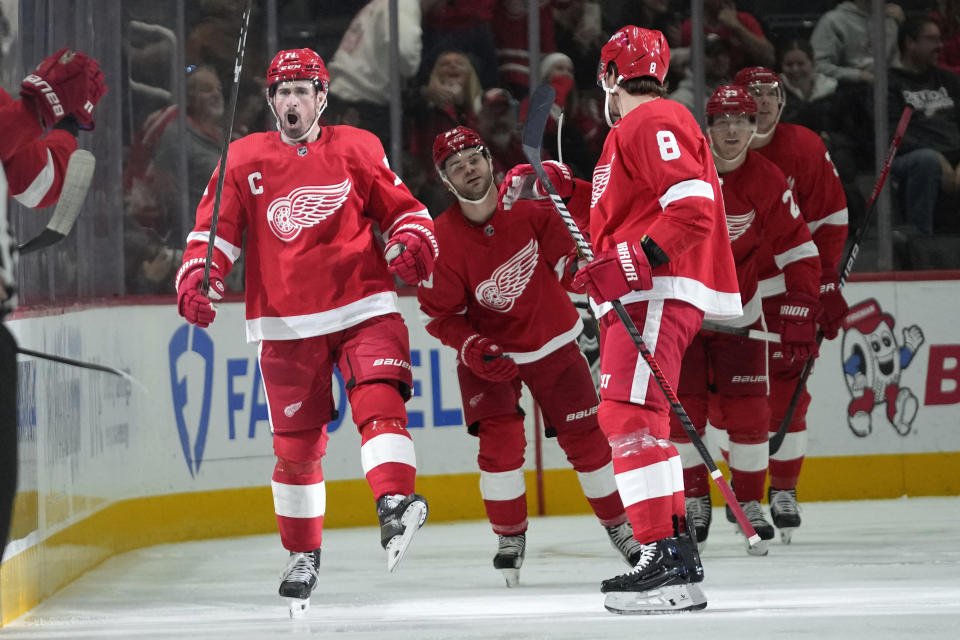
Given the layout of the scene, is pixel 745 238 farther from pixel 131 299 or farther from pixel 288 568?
pixel 131 299

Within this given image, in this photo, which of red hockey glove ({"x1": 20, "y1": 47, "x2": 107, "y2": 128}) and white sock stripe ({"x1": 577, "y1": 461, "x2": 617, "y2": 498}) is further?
white sock stripe ({"x1": 577, "y1": 461, "x2": 617, "y2": 498})

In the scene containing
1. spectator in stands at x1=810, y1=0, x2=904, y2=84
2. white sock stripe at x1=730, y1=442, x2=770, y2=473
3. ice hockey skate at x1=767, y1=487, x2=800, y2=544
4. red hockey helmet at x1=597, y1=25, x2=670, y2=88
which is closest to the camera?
red hockey helmet at x1=597, y1=25, x2=670, y2=88

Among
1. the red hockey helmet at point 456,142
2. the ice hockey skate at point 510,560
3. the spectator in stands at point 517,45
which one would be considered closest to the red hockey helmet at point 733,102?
the red hockey helmet at point 456,142

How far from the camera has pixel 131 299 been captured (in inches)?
199

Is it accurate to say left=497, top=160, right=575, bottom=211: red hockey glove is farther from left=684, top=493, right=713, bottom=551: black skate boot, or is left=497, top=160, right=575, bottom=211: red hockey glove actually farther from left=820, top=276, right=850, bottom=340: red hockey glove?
left=820, top=276, right=850, bottom=340: red hockey glove

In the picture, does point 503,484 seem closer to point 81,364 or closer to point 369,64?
point 81,364

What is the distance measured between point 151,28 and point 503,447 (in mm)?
2506

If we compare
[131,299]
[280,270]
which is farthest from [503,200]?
[131,299]

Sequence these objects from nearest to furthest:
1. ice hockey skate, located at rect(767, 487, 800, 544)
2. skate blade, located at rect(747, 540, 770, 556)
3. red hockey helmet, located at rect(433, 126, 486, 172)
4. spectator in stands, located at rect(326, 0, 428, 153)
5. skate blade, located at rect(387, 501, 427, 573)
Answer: skate blade, located at rect(387, 501, 427, 573), red hockey helmet, located at rect(433, 126, 486, 172), skate blade, located at rect(747, 540, 770, 556), ice hockey skate, located at rect(767, 487, 800, 544), spectator in stands, located at rect(326, 0, 428, 153)

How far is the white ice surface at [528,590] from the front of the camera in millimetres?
3092

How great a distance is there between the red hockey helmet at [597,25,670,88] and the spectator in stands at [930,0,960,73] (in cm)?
319

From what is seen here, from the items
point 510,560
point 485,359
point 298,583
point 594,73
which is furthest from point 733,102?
point 298,583

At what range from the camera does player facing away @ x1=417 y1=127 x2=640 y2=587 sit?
386 centimetres

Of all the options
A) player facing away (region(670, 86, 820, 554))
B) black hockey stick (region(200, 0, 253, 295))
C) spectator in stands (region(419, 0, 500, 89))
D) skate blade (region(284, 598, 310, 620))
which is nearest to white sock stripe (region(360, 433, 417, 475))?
skate blade (region(284, 598, 310, 620))
